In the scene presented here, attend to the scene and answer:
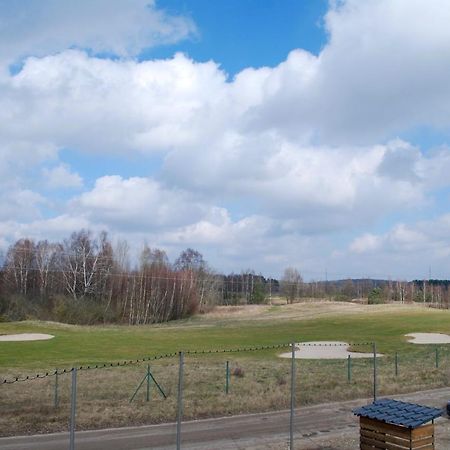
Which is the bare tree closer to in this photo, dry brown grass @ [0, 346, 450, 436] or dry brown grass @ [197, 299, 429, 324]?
dry brown grass @ [197, 299, 429, 324]

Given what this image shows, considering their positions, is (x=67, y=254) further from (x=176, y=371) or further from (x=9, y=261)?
(x=176, y=371)

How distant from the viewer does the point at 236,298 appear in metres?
138

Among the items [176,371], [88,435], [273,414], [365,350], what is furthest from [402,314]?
[88,435]

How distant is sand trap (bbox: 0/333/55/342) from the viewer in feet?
174

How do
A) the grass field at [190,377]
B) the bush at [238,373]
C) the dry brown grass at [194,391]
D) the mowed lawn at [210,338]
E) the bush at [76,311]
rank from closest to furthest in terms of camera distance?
the dry brown grass at [194,391] < the grass field at [190,377] < the bush at [238,373] < the mowed lawn at [210,338] < the bush at [76,311]

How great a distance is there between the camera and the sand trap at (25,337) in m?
53.1

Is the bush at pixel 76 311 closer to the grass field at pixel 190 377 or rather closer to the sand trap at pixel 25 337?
the sand trap at pixel 25 337

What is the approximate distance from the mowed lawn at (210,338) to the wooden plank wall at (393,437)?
76.1 ft

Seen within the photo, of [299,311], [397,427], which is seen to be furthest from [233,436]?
[299,311]

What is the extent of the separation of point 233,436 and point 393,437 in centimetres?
549

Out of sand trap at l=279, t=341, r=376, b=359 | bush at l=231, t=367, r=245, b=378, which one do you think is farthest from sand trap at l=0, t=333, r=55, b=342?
bush at l=231, t=367, r=245, b=378

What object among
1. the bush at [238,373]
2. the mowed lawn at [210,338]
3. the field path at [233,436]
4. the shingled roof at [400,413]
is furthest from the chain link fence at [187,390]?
the mowed lawn at [210,338]

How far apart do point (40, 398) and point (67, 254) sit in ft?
285

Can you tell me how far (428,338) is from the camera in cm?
4950
